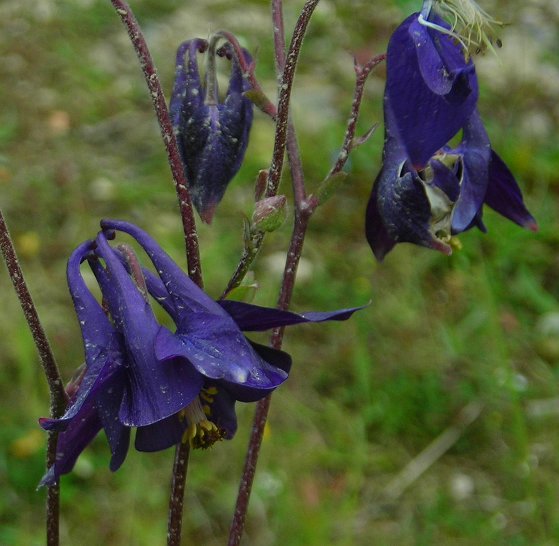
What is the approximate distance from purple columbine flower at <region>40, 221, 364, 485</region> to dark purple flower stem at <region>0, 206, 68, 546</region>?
0.19 feet

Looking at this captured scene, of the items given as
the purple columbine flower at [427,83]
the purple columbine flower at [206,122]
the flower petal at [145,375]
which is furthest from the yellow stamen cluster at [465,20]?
the flower petal at [145,375]

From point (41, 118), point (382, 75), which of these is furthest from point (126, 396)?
point (382, 75)

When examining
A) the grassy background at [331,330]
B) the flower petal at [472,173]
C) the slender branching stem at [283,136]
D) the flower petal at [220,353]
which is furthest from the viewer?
the grassy background at [331,330]

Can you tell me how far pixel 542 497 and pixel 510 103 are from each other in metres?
1.92

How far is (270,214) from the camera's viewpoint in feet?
3.62

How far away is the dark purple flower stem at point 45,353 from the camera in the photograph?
109 cm

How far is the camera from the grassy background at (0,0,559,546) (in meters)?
2.36

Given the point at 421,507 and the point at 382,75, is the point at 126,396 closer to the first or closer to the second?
the point at 421,507

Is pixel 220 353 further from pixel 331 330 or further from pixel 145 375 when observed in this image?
pixel 331 330

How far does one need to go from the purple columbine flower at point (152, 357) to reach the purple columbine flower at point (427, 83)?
26 centimetres

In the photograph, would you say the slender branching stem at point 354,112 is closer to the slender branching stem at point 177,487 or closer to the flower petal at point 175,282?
the flower petal at point 175,282

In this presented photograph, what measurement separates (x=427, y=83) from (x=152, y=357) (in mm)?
439

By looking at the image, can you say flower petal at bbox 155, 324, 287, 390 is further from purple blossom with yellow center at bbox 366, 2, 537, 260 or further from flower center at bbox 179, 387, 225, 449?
purple blossom with yellow center at bbox 366, 2, 537, 260

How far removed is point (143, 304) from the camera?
41.4 inches
